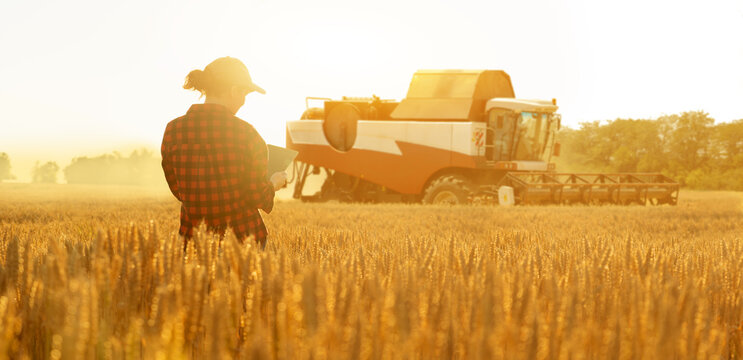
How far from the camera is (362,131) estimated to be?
1914 centimetres

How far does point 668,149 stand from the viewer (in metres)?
50.1

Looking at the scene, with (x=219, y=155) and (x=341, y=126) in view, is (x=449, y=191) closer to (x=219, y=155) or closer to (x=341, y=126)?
(x=341, y=126)

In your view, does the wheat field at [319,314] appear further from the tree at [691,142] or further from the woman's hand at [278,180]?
the tree at [691,142]

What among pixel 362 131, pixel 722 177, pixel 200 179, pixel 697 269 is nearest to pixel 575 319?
pixel 697 269

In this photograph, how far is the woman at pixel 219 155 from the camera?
4.05 meters

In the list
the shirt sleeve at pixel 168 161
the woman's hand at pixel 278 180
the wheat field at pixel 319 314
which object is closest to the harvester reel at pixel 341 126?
the woman's hand at pixel 278 180

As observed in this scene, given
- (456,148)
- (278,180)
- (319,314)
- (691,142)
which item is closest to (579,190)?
(456,148)

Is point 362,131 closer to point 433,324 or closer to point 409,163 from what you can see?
point 409,163

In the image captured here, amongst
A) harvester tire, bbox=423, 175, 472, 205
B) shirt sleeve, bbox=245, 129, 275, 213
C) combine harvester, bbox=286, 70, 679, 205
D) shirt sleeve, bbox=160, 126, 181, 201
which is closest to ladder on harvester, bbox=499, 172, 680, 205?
combine harvester, bbox=286, 70, 679, 205

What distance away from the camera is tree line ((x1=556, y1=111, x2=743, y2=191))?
45375mm

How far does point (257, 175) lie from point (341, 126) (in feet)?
52.6

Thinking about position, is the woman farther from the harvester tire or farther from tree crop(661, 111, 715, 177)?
tree crop(661, 111, 715, 177)

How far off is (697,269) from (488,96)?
15409 millimetres

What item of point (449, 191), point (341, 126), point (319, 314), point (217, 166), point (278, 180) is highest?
point (341, 126)
